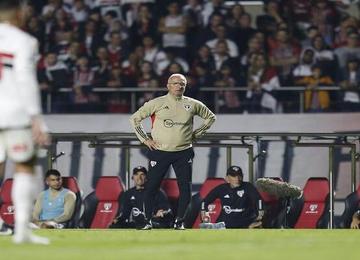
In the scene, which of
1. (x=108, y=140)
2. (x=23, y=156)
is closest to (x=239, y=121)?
(x=108, y=140)

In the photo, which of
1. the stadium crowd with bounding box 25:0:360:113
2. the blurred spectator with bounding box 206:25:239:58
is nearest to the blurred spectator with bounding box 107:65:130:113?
the stadium crowd with bounding box 25:0:360:113

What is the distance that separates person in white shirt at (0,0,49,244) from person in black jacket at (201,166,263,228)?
7.74 meters

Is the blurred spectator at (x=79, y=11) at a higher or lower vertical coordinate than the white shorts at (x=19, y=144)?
higher

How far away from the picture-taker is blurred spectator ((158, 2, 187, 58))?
20.6 meters

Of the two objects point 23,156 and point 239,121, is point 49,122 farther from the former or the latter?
point 23,156

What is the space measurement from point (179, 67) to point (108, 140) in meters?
1.71

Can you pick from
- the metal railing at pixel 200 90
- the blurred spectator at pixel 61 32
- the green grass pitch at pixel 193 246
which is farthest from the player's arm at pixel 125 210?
the green grass pitch at pixel 193 246

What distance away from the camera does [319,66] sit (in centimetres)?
1992

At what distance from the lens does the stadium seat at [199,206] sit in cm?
1834

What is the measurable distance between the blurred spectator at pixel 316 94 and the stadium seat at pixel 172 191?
242 cm

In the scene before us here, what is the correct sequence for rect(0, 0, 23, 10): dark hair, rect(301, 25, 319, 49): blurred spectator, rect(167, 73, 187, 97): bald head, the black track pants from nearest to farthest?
rect(0, 0, 23, 10): dark hair < the black track pants < rect(167, 73, 187, 97): bald head < rect(301, 25, 319, 49): blurred spectator

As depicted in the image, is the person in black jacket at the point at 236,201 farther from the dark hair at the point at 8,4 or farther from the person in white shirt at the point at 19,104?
the dark hair at the point at 8,4

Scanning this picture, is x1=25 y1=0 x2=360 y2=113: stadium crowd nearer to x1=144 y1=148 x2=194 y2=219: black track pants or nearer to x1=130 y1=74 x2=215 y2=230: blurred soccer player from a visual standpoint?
x1=130 y1=74 x2=215 y2=230: blurred soccer player

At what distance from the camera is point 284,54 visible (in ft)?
66.4
